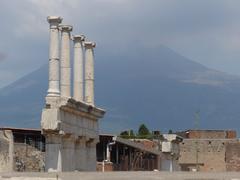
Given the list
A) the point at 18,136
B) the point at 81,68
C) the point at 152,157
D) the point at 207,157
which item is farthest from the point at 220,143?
the point at 81,68

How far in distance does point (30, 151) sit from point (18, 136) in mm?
3276

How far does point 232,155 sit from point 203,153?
3641mm

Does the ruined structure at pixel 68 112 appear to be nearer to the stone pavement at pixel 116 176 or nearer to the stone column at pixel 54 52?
the stone column at pixel 54 52

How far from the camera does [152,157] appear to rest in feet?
210

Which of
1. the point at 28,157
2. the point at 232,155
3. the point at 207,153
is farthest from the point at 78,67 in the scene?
the point at 207,153

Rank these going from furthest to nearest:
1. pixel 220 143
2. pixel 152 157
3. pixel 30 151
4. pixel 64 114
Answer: pixel 220 143 < pixel 152 157 < pixel 30 151 < pixel 64 114

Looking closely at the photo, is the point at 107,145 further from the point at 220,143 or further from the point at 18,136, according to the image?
the point at 220,143

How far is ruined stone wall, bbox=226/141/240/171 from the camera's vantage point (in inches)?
2768

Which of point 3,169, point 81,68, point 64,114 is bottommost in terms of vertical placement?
point 3,169

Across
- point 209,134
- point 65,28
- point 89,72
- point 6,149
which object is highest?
point 65,28

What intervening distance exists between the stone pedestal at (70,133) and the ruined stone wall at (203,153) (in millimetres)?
32930

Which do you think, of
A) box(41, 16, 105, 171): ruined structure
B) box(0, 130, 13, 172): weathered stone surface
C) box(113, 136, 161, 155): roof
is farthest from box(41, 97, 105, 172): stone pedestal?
box(113, 136, 161, 155): roof

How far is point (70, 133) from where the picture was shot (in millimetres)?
34906

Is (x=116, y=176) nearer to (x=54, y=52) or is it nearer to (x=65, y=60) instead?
(x=54, y=52)
